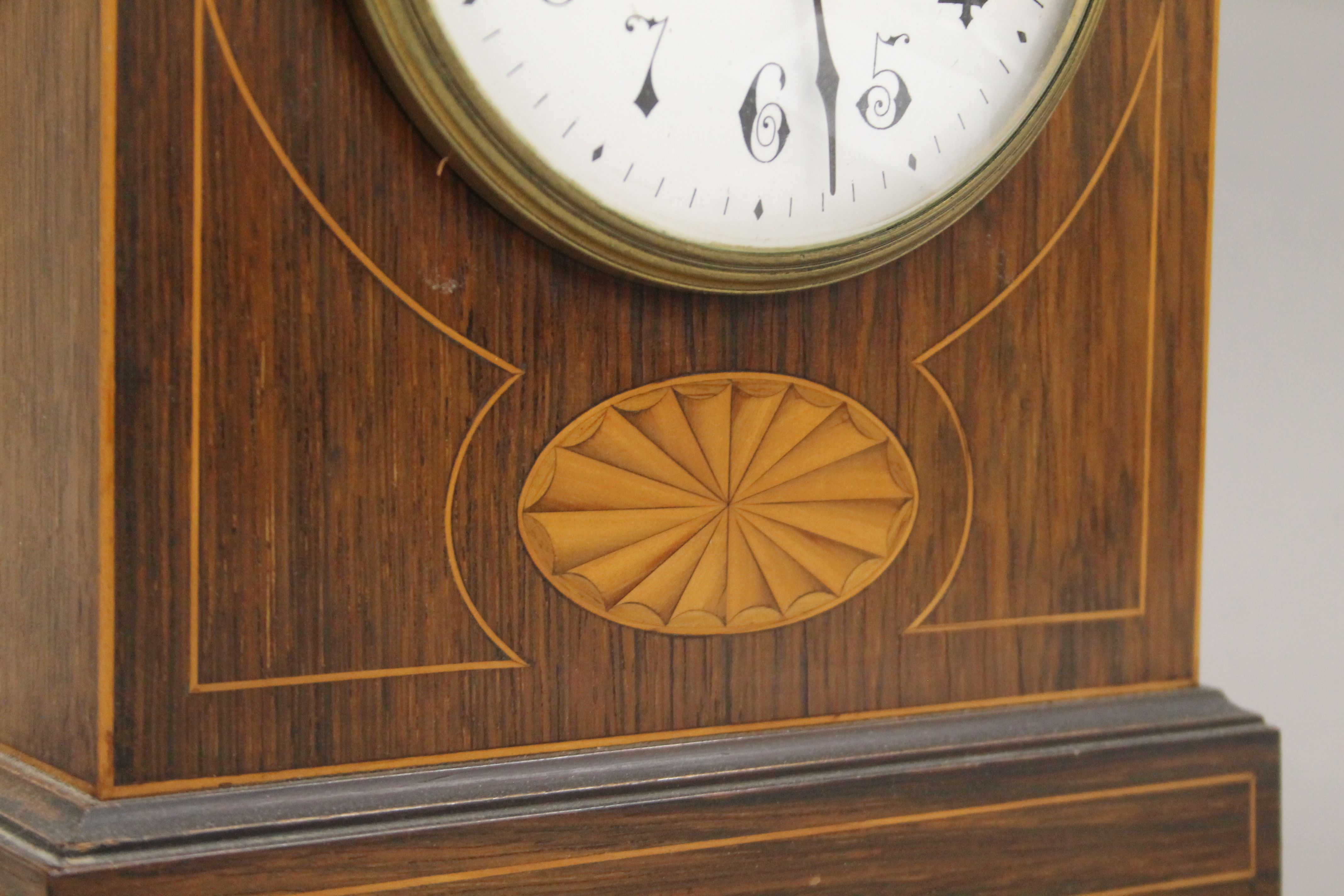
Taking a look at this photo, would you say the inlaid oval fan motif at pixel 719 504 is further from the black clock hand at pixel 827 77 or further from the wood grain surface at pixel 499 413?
the black clock hand at pixel 827 77

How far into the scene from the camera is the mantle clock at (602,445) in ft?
3.19

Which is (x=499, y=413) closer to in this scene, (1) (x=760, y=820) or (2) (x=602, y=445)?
(2) (x=602, y=445)

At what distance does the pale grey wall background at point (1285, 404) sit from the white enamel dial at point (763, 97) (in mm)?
910

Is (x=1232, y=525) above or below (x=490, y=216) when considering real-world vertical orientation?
below

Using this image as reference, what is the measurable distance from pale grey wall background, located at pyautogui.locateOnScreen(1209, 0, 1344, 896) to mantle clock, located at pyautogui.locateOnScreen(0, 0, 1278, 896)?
2.37 ft

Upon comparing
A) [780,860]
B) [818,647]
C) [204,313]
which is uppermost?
[204,313]

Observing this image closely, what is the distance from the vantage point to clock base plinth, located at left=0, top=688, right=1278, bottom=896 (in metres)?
0.98

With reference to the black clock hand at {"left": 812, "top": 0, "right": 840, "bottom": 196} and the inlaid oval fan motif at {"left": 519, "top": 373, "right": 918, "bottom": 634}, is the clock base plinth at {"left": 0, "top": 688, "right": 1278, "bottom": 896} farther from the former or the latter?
the black clock hand at {"left": 812, "top": 0, "right": 840, "bottom": 196}

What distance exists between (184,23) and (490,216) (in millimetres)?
244

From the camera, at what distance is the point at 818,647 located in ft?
3.83

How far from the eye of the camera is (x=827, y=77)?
108 cm

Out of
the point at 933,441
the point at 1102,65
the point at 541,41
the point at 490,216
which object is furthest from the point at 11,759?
the point at 1102,65

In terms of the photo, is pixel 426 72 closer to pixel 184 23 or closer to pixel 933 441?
pixel 184 23

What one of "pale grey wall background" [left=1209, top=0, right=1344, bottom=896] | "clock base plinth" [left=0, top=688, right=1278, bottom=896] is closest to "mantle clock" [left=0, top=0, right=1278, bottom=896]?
"clock base plinth" [left=0, top=688, right=1278, bottom=896]
